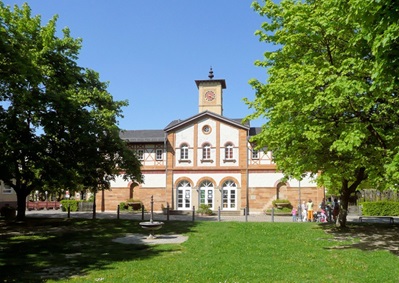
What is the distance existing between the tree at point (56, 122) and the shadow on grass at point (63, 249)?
2759 mm

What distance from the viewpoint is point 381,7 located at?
6.39 metres

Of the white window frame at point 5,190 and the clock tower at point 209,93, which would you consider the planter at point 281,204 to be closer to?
the clock tower at point 209,93

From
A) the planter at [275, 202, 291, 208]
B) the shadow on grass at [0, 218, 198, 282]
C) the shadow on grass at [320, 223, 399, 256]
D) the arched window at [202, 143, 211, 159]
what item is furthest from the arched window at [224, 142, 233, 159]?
the shadow on grass at [320, 223, 399, 256]

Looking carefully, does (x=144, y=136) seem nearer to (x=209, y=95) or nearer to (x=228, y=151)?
(x=209, y=95)

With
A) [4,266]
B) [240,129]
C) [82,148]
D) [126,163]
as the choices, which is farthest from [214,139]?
[4,266]

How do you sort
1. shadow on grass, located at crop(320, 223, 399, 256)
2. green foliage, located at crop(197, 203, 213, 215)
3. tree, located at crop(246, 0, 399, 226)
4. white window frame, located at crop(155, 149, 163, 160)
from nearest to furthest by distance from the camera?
tree, located at crop(246, 0, 399, 226)
shadow on grass, located at crop(320, 223, 399, 256)
green foliage, located at crop(197, 203, 213, 215)
white window frame, located at crop(155, 149, 163, 160)

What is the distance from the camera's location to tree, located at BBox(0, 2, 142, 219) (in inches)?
752

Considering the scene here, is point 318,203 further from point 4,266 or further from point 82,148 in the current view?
point 4,266

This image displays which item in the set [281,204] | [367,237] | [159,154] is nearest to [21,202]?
[159,154]

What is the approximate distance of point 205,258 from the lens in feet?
39.8

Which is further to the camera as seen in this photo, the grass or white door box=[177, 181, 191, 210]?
white door box=[177, 181, 191, 210]

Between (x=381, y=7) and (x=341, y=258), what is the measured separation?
8352 millimetres

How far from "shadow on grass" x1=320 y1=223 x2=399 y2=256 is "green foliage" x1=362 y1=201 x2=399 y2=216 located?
13.8m

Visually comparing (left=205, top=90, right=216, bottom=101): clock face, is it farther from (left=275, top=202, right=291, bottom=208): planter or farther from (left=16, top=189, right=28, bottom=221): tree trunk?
(left=16, top=189, right=28, bottom=221): tree trunk
